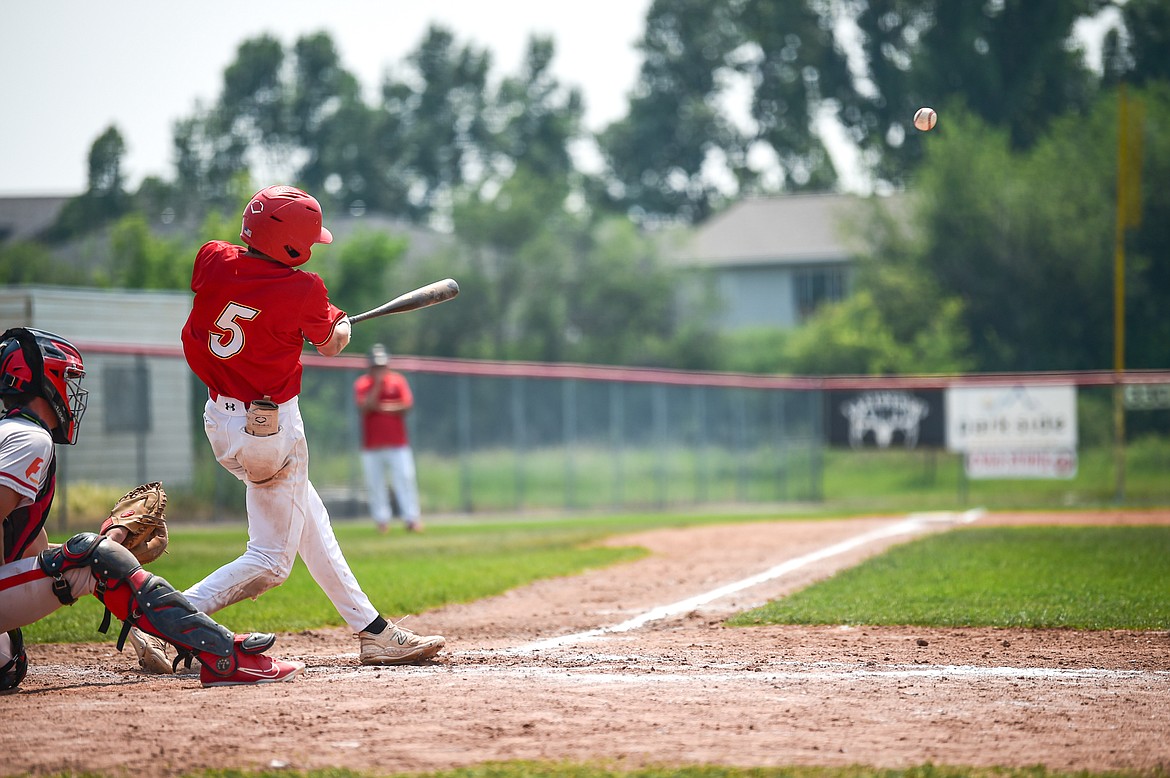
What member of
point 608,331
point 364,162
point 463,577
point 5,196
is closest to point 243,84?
point 364,162

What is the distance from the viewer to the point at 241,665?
5.00 meters

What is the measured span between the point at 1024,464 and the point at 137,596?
19.1 metres

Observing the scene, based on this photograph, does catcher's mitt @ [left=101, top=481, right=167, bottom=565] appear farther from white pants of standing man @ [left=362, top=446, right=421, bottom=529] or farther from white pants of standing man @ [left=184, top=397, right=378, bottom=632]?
white pants of standing man @ [left=362, top=446, right=421, bottom=529]

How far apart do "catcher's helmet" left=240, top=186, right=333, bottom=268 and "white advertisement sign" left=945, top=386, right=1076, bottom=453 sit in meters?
18.2

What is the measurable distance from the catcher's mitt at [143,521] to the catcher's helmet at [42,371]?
36cm

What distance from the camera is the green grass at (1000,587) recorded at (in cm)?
721

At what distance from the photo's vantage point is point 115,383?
639 inches

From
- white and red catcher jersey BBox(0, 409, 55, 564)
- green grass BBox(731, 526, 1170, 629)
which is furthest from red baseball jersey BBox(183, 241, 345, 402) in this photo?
green grass BBox(731, 526, 1170, 629)

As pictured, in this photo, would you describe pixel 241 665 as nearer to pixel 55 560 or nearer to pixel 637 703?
pixel 55 560

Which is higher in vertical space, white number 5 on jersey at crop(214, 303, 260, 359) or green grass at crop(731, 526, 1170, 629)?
white number 5 on jersey at crop(214, 303, 260, 359)

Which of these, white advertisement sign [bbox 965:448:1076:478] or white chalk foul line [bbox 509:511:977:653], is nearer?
white chalk foul line [bbox 509:511:977:653]

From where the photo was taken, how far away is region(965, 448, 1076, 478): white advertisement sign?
21359mm

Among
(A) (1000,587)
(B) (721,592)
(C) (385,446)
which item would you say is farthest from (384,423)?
(A) (1000,587)

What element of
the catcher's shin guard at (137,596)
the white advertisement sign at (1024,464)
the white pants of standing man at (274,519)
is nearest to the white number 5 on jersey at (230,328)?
the white pants of standing man at (274,519)
